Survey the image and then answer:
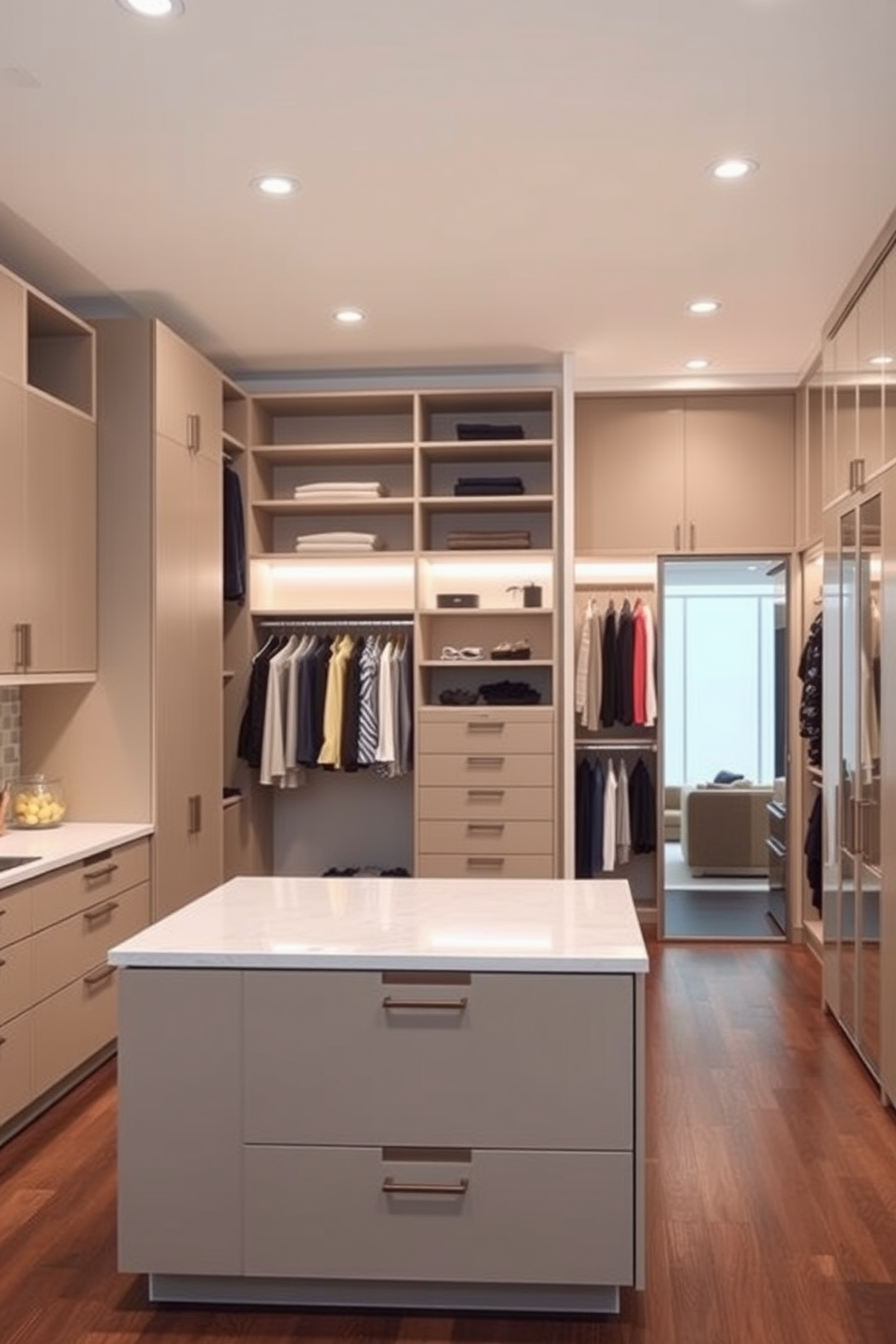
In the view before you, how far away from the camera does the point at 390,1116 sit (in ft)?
8.43

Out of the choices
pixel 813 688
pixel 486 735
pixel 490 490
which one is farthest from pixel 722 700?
pixel 490 490

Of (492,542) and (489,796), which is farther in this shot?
(492,542)

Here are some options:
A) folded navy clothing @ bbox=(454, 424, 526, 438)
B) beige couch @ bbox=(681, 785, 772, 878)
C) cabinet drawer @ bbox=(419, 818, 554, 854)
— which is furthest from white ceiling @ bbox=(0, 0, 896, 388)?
beige couch @ bbox=(681, 785, 772, 878)

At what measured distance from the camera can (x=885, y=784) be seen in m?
3.87

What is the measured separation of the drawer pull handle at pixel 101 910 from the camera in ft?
13.6

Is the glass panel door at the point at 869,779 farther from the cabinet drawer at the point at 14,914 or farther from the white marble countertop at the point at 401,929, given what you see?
the cabinet drawer at the point at 14,914

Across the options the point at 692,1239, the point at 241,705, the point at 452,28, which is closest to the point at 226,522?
the point at 241,705

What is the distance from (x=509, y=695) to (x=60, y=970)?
2.78m

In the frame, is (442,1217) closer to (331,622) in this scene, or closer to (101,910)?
(101,910)

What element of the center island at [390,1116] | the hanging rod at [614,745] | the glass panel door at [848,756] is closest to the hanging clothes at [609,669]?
the hanging rod at [614,745]

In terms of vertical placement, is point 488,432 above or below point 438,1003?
above

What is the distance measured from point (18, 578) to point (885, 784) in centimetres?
289

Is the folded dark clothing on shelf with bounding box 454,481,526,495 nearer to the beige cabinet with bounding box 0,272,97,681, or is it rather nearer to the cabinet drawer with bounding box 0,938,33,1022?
the beige cabinet with bounding box 0,272,97,681

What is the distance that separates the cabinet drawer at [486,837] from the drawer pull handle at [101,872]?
6.20 ft
